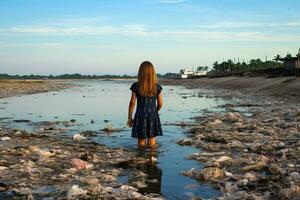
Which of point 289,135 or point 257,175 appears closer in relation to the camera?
point 257,175

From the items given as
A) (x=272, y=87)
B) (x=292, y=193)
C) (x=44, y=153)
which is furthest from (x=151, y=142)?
(x=272, y=87)

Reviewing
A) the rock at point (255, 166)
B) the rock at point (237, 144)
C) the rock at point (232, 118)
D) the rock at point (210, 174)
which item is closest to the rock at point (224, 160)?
the rock at point (255, 166)

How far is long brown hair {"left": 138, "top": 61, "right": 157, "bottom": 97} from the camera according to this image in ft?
33.4

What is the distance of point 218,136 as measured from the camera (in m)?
12.4

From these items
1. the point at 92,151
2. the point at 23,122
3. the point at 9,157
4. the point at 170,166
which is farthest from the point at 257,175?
the point at 23,122

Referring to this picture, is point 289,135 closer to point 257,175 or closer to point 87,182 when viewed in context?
point 257,175

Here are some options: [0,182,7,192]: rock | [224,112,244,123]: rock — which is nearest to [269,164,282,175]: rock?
[0,182,7,192]: rock

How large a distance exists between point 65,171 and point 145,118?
3.24 m

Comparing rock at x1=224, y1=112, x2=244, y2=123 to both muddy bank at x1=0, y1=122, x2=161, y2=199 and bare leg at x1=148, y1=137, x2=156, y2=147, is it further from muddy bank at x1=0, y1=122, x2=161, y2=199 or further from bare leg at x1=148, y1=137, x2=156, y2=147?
muddy bank at x1=0, y1=122, x2=161, y2=199

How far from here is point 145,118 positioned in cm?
1057

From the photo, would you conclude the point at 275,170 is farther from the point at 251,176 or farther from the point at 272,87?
the point at 272,87

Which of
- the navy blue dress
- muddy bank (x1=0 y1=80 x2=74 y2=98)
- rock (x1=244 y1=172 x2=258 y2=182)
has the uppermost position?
the navy blue dress

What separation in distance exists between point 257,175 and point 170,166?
1.81m

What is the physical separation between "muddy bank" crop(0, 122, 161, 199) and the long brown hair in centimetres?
156
